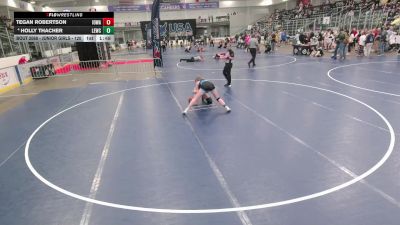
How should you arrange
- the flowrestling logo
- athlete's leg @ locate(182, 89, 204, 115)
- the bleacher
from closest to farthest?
athlete's leg @ locate(182, 89, 204, 115)
the flowrestling logo
the bleacher

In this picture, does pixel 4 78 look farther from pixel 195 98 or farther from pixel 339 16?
pixel 339 16

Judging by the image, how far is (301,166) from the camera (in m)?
6.00

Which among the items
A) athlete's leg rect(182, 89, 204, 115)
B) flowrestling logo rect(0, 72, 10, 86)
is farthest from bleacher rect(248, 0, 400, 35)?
flowrestling logo rect(0, 72, 10, 86)
